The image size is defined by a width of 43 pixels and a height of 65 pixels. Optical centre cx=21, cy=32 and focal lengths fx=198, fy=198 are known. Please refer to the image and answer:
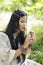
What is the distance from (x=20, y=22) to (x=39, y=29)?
1.58 ft

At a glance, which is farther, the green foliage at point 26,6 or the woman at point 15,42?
the green foliage at point 26,6

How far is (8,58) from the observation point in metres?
1.45

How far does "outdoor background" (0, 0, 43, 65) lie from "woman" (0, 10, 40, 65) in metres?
0.35

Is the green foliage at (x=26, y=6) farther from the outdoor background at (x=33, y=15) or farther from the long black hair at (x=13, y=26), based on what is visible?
the long black hair at (x=13, y=26)

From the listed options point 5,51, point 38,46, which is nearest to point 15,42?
point 5,51

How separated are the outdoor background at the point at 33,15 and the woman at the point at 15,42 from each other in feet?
1.14

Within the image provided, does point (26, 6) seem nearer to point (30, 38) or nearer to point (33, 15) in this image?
point (33, 15)

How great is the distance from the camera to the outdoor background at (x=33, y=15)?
6.14ft

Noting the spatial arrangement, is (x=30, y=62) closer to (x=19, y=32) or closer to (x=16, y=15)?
(x=19, y=32)

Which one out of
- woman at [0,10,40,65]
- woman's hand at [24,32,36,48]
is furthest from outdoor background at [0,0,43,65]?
woman's hand at [24,32,36,48]

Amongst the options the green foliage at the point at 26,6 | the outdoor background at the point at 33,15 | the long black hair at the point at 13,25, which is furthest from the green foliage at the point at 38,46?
the long black hair at the point at 13,25

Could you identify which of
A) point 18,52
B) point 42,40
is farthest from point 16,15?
point 42,40

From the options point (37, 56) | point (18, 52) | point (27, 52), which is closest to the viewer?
point (18, 52)

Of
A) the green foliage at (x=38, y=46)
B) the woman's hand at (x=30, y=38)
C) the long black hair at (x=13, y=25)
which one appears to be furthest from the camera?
the green foliage at (x=38, y=46)
